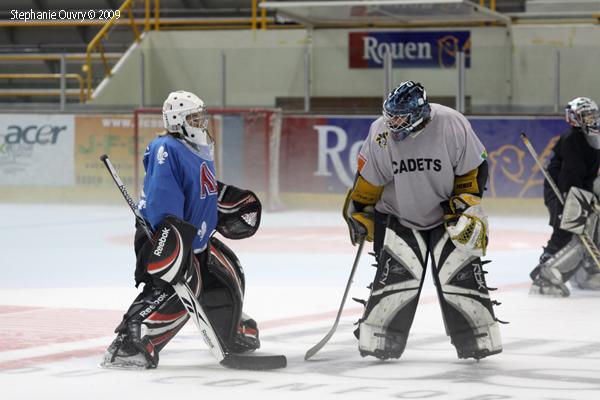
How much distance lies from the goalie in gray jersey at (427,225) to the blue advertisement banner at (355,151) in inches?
371

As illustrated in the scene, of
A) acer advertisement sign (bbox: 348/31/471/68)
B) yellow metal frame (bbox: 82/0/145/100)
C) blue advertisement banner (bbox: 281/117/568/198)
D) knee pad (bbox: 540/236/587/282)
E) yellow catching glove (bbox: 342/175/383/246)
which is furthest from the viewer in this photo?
yellow metal frame (bbox: 82/0/145/100)

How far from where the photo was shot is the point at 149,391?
5391 mm

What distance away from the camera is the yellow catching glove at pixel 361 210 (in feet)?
21.4

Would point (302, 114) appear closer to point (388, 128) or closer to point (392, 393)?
point (388, 128)

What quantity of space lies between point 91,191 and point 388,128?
465 inches

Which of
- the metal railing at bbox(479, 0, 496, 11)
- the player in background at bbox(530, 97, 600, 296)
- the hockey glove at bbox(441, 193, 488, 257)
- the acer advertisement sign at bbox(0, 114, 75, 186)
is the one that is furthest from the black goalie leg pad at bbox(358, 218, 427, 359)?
the metal railing at bbox(479, 0, 496, 11)

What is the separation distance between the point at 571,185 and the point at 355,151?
25.2 ft

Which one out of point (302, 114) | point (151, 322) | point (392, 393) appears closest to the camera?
point (392, 393)

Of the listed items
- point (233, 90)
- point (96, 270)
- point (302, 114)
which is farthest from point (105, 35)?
point (96, 270)

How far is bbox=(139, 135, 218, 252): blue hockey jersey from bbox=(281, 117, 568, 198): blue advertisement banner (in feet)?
32.5

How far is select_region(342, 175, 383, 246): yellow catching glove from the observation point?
6.52 metres

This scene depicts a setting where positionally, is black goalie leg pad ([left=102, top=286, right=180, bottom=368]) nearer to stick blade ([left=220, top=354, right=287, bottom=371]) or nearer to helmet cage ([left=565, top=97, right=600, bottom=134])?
stick blade ([left=220, top=354, right=287, bottom=371])

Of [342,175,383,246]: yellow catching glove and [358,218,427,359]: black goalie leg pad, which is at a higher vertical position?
[342,175,383,246]: yellow catching glove

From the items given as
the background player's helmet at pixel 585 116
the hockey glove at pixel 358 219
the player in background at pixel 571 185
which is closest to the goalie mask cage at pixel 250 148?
the player in background at pixel 571 185
